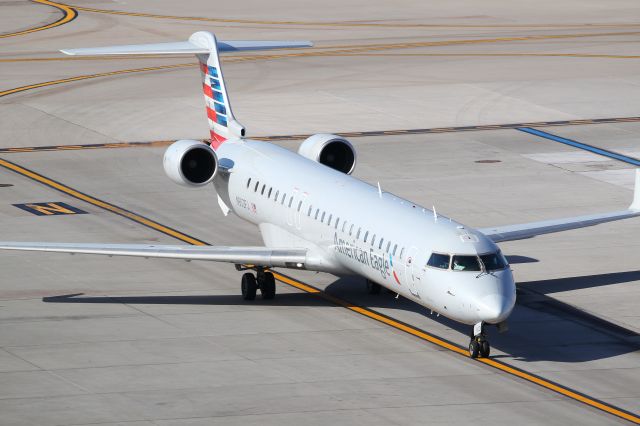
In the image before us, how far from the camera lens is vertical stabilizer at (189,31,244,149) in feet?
119

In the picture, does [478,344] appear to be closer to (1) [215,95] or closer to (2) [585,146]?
(1) [215,95]

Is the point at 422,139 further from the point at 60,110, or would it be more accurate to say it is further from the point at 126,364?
the point at 126,364

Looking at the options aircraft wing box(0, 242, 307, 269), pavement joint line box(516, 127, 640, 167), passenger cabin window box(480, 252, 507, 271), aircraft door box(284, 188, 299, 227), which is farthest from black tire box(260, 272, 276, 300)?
pavement joint line box(516, 127, 640, 167)

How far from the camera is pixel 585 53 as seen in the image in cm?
6794

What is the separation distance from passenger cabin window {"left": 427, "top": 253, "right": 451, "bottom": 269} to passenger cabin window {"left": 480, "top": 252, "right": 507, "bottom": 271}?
65cm

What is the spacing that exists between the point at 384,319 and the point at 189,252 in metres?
4.42

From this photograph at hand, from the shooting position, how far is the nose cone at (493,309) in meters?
25.8

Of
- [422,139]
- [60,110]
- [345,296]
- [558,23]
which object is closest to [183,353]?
[345,296]

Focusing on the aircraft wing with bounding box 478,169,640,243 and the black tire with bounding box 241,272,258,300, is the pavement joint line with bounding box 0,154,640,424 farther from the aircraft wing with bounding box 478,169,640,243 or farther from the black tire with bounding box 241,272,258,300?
the aircraft wing with bounding box 478,169,640,243

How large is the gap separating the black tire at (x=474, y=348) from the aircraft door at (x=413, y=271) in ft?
4.98

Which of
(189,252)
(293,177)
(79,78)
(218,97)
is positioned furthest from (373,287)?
(79,78)

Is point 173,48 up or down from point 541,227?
up

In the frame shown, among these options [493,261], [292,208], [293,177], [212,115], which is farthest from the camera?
[212,115]

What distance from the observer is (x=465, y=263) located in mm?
26516
